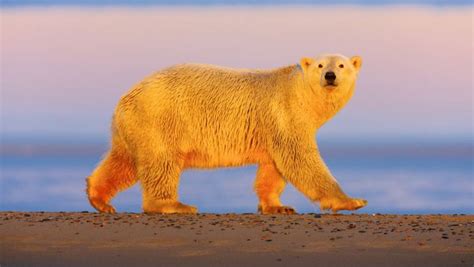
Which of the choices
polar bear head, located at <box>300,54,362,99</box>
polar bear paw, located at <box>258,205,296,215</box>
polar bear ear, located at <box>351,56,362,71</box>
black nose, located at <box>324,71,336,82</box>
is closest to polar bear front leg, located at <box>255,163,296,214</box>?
polar bear paw, located at <box>258,205,296,215</box>

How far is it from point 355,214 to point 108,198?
410 cm

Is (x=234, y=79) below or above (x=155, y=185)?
above

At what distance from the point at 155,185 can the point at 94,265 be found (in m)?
4.43

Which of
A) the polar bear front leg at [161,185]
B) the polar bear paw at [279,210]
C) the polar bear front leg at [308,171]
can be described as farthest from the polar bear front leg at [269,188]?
the polar bear front leg at [161,185]

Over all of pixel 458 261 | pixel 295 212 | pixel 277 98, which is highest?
pixel 277 98

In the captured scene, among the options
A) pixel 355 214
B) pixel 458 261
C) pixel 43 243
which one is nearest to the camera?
pixel 458 261

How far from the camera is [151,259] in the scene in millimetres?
10875

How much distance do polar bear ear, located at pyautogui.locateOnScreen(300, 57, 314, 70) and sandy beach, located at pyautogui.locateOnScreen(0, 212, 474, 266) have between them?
2.59 meters

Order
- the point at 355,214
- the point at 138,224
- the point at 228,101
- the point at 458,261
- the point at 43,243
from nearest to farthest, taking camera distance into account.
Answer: the point at 458,261
the point at 43,243
the point at 138,224
the point at 355,214
the point at 228,101

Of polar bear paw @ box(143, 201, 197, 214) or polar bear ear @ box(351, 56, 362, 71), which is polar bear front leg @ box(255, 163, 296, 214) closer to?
polar bear paw @ box(143, 201, 197, 214)

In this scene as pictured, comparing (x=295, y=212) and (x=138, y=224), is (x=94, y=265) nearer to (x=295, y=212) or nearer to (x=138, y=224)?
(x=138, y=224)

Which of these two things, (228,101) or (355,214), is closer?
(355,214)

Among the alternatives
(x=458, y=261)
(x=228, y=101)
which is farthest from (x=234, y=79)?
(x=458, y=261)

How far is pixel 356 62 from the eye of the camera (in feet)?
50.5
